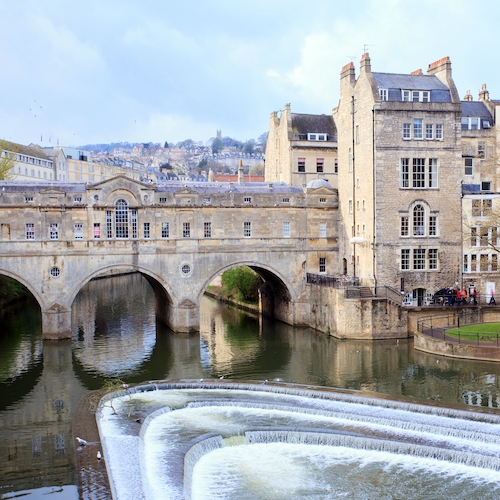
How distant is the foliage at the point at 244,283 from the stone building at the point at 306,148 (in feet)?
27.6

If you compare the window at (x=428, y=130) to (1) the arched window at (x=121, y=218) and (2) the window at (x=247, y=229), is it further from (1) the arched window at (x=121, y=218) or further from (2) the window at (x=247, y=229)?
(1) the arched window at (x=121, y=218)

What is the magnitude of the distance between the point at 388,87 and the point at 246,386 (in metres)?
24.6

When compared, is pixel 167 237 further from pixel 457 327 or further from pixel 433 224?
pixel 457 327

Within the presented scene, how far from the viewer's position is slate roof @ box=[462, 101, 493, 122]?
4969 centimetres

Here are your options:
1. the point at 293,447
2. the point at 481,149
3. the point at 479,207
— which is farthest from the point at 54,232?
the point at 481,149

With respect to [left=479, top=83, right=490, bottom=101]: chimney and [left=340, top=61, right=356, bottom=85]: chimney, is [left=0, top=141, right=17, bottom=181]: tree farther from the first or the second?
[left=479, top=83, right=490, bottom=101]: chimney

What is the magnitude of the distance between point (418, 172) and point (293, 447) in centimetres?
2658

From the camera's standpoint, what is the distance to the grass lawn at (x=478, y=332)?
3784 centimetres

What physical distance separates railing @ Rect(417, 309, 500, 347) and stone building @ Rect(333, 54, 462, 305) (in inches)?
105

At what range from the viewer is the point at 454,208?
46.3m

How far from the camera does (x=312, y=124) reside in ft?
190

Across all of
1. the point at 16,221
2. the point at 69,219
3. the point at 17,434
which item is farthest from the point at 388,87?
the point at 17,434

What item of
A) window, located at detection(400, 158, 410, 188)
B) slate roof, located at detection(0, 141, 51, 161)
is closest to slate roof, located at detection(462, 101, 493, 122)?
window, located at detection(400, 158, 410, 188)

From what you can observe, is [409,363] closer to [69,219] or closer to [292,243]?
[292,243]
